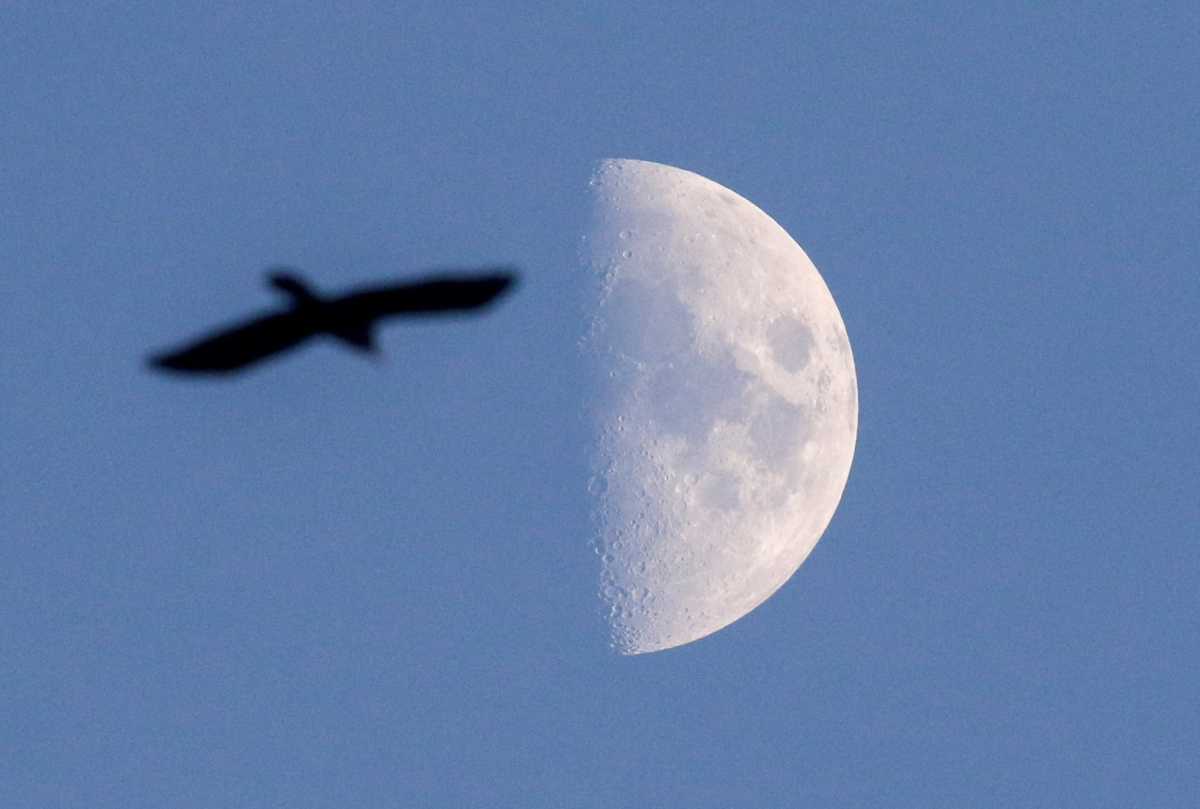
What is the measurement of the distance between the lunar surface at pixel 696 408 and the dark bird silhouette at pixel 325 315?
10704 mm

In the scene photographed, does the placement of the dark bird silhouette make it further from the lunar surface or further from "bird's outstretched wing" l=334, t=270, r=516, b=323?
the lunar surface

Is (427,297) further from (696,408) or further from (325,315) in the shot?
(696,408)

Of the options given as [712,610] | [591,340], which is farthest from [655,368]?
[712,610]

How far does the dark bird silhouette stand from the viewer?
28.2 meters

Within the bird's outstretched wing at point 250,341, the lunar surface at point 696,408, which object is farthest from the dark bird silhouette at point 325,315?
the lunar surface at point 696,408

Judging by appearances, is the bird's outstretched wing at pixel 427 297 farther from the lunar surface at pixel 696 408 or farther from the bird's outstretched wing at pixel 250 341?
the lunar surface at pixel 696 408

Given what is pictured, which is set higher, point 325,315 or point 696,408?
point 696,408

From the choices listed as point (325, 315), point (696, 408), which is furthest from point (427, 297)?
point (696, 408)

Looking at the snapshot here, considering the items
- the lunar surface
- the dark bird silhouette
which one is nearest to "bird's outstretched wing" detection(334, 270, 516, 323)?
the dark bird silhouette

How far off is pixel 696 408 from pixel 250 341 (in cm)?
1158

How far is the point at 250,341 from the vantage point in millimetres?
30453

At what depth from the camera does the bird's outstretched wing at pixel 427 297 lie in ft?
91.9

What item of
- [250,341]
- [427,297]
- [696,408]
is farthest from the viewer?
[696,408]

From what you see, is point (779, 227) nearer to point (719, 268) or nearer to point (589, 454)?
point (719, 268)
